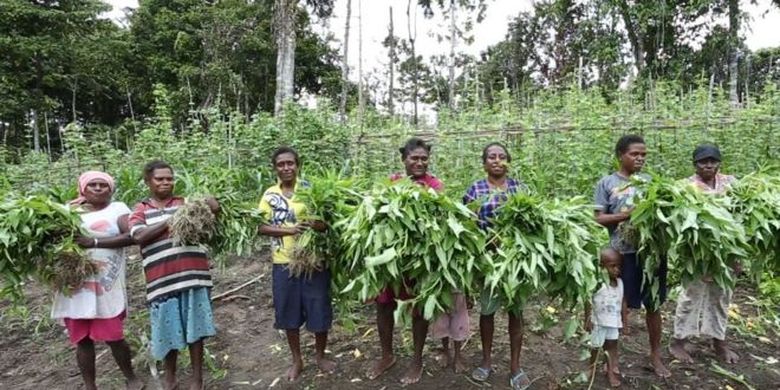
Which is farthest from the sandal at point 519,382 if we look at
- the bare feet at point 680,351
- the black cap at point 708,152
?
the black cap at point 708,152

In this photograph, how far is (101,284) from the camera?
3.24 metres

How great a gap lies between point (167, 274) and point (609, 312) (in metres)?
2.66

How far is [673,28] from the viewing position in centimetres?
1470

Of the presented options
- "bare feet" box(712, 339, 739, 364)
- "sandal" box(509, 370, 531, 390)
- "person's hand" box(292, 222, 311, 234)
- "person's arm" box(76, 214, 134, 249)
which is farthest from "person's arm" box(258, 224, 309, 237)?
"bare feet" box(712, 339, 739, 364)

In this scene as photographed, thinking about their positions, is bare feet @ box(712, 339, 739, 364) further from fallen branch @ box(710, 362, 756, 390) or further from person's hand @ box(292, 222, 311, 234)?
person's hand @ box(292, 222, 311, 234)

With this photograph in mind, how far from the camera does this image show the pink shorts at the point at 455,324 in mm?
3385

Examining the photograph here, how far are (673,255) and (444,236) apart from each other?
1.23m

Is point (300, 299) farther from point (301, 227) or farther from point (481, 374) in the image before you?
point (481, 374)

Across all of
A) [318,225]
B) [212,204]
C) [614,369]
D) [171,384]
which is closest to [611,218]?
[614,369]

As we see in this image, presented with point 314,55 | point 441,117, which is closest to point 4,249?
point 441,117

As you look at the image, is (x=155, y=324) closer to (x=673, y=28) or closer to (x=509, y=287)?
(x=509, y=287)

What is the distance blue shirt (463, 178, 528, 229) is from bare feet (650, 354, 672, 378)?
1.39 meters

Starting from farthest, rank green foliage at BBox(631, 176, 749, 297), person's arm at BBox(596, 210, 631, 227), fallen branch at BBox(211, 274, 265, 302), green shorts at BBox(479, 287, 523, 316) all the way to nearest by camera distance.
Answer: fallen branch at BBox(211, 274, 265, 302) < person's arm at BBox(596, 210, 631, 227) < green shorts at BBox(479, 287, 523, 316) < green foliage at BBox(631, 176, 749, 297)

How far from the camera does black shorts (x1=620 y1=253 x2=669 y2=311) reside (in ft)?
10.7
